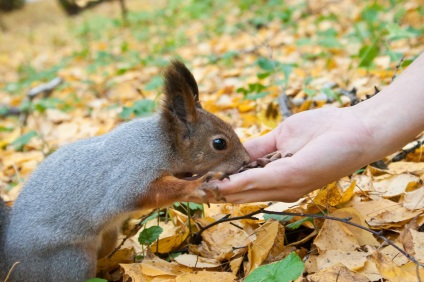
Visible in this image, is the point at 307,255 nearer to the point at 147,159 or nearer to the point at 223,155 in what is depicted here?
the point at 223,155

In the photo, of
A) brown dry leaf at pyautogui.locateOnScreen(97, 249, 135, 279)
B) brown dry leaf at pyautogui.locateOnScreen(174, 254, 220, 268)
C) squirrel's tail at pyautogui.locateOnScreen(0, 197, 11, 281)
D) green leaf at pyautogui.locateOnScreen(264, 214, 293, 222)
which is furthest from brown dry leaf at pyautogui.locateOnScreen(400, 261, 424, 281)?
squirrel's tail at pyautogui.locateOnScreen(0, 197, 11, 281)

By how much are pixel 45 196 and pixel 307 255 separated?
767 mm

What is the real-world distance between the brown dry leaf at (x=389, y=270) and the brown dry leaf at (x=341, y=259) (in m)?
0.03

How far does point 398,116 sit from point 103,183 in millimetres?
831

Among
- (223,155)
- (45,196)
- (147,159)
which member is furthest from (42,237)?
(223,155)

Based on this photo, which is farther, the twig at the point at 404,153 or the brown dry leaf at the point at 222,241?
the twig at the point at 404,153

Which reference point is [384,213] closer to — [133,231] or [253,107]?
[133,231]

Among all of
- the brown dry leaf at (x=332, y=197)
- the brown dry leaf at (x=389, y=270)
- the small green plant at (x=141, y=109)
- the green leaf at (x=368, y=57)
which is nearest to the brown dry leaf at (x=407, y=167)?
the brown dry leaf at (x=332, y=197)

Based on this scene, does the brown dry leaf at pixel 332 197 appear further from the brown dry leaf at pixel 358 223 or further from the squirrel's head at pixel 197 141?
the squirrel's head at pixel 197 141

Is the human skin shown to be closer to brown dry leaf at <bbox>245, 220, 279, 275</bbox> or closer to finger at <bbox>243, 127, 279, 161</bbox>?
brown dry leaf at <bbox>245, 220, 279, 275</bbox>

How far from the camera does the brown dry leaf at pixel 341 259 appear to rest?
1135mm

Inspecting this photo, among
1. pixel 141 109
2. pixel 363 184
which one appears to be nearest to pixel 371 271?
pixel 363 184

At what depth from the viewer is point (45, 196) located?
1464 mm

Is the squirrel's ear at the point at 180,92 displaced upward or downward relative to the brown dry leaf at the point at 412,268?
upward
